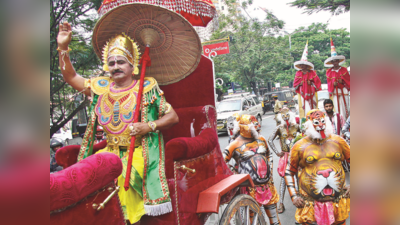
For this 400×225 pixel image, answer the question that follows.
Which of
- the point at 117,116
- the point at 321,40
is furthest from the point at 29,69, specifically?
the point at 321,40

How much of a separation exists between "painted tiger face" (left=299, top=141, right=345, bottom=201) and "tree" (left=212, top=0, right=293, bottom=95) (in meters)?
20.5

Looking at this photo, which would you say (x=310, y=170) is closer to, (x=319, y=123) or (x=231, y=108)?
(x=319, y=123)

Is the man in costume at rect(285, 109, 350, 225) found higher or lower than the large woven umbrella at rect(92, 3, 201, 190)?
lower

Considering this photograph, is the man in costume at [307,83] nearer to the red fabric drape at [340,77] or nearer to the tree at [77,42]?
the red fabric drape at [340,77]

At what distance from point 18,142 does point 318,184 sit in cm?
275

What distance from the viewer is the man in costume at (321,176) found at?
2.83 metres

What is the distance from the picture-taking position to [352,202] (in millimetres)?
706

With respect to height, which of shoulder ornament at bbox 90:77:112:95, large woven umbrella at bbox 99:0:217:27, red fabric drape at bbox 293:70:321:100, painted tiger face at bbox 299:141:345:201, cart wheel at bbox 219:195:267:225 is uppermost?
large woven umbrella at bbox 99:0:217:27

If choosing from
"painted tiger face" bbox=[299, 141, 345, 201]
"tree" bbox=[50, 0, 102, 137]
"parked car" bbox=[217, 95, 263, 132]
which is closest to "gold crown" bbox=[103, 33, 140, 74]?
"painted tiger face" bbox=[299, 141, 345, 201]

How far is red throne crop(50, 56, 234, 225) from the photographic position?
2.38m

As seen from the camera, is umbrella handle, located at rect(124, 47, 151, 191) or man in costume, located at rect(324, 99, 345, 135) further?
man in costume, located at rect(324, 99, 345, 135)

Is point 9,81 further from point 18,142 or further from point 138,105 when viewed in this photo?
point 138,105

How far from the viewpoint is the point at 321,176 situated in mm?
2836

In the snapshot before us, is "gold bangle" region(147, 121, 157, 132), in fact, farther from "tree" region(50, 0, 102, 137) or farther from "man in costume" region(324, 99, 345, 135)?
"man in costume" region(324, 99, 345, 135)
